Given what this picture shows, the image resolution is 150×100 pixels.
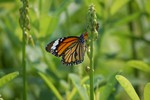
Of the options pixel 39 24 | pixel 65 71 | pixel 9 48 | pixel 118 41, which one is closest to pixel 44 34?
pixel 39 24

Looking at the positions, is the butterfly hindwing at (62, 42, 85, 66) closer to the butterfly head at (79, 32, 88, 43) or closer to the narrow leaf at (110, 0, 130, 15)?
the butterfly head at (79, 32, 88, 43)

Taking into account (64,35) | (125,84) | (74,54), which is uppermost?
(64,35)

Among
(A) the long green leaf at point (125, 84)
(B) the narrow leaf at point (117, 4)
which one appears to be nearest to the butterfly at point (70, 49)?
(A) the long green leaf at point (125, 84)

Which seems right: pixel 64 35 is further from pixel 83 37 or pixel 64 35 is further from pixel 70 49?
pixel 83 37

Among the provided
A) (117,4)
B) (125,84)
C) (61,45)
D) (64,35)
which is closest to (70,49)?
(61,45)

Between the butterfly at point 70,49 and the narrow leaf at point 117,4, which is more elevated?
the narrow leaf at point 117,4

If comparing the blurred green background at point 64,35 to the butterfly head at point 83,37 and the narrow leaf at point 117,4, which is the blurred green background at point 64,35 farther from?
the butterfly head at point 83,37
